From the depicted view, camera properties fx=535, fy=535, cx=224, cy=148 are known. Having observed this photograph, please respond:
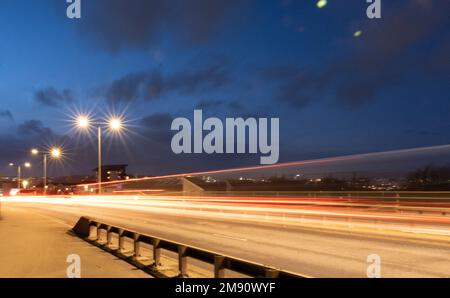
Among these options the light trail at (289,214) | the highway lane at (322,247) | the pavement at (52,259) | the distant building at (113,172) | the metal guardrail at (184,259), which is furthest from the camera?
the distant building at (113,172)

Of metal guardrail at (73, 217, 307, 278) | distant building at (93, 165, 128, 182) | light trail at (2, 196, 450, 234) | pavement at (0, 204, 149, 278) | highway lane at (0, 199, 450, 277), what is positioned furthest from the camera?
distant building at (93, 165, 128, 182)

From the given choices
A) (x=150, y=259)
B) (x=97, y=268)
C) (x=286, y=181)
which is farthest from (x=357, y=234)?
(x=286, y=181)

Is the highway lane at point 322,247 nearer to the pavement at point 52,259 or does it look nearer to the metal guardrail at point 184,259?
the metal guardrail at point 184,259

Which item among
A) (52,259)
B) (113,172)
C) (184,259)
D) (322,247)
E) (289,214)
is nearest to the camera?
(184,259)

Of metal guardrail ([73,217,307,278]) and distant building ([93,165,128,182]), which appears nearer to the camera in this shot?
metal guardrail ([73,217,307,278])

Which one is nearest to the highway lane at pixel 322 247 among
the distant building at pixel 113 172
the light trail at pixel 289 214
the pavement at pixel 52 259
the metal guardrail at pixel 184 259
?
the light trail at pixel 289 214

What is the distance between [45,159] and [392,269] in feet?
215

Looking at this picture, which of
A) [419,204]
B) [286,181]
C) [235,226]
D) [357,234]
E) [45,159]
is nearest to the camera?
[357,234]

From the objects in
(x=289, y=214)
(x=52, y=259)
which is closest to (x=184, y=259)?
(x=52, y=259)

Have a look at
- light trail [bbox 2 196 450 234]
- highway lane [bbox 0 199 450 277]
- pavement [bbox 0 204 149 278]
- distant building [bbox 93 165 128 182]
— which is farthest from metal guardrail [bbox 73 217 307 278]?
distant building [bbox 93 165 128 182]

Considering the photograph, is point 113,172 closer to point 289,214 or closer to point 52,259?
point 289,214

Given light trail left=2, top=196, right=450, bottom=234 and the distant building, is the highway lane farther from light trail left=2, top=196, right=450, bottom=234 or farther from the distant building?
the distant building
